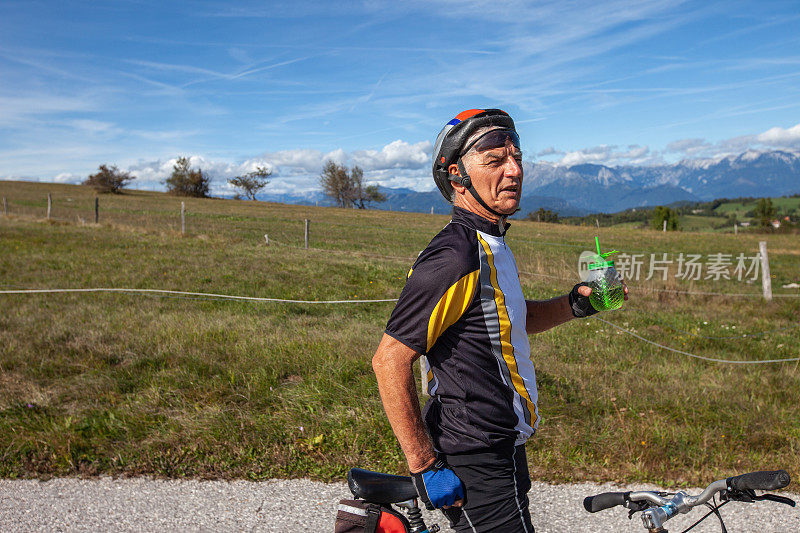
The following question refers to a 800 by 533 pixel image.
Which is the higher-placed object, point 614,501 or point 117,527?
point 614,501

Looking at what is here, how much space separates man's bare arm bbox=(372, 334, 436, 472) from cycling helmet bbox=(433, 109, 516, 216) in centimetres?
59

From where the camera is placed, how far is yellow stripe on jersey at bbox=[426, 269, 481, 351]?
5.33ft

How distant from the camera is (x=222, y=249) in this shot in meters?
16.0

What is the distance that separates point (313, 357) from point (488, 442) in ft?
13.3

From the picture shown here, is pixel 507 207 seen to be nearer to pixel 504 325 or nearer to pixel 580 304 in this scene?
pixel 504 325

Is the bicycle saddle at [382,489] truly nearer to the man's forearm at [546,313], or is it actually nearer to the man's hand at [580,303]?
the man's forearm at [546,313]

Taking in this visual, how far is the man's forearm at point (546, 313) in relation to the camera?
2350 millimetres

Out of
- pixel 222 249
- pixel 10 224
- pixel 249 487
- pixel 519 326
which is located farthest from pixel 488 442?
pixel 10 224

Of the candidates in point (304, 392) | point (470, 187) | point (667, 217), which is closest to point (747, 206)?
point (667, 217)

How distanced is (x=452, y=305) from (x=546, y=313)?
2.81 feet

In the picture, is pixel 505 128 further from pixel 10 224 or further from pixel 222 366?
pixel 10 224

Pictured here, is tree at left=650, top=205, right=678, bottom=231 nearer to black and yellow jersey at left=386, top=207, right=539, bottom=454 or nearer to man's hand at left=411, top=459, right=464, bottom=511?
black and yellow jersey at left=386, top=207, right=539, bottom=454

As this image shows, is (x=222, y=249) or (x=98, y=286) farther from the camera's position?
(x=222, y=249)

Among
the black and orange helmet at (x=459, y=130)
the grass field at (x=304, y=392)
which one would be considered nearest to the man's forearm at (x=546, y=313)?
the black and orange helmet at (x=459, y=130)
